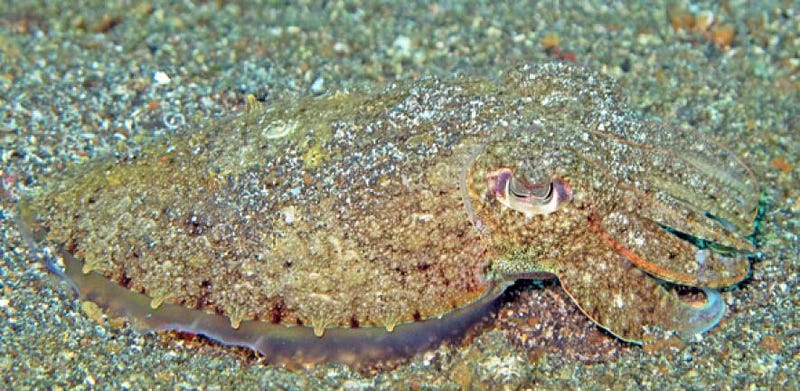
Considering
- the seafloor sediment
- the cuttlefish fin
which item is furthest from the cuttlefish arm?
the seafloor sediment

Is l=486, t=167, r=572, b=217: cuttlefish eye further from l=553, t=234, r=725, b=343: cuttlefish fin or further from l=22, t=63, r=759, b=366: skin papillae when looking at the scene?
l=553, t=234, r=725, b=343: cuttlefish fin

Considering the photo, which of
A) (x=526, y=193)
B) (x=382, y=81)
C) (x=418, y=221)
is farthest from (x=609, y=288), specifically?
(x=382, y=81)

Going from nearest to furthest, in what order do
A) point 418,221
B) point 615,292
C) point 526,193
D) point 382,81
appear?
point 526,193 < point 418,221 < point 615,292 < point 382,81

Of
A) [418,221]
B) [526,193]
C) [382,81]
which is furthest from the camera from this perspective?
[382,81]

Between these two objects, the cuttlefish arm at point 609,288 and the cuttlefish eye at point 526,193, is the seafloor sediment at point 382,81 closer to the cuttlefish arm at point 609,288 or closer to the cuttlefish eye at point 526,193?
the cuttlefish arm at point 609,288

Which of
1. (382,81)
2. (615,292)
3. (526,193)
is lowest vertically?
(382,81)

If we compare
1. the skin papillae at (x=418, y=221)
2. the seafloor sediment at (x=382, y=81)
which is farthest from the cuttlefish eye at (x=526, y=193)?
the seafloor sediment at (x=382, y=81)

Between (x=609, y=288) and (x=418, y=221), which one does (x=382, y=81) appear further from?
(x=609, y=288)

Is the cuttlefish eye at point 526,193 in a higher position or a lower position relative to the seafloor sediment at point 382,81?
higher
